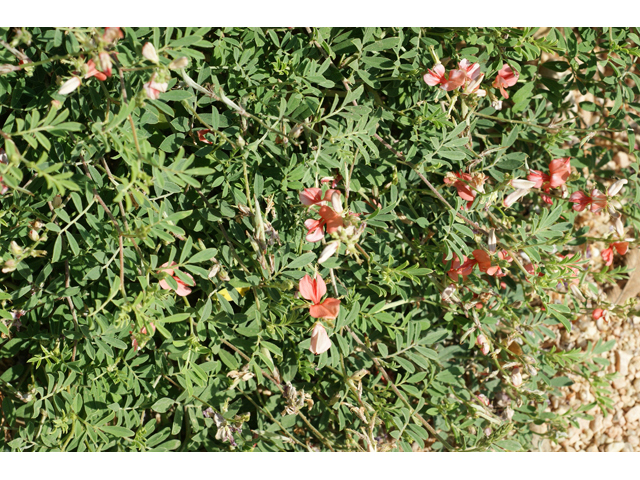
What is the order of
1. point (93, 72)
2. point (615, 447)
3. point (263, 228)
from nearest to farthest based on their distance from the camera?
point (93, 72) → point (263, 228) → point (615, 447)

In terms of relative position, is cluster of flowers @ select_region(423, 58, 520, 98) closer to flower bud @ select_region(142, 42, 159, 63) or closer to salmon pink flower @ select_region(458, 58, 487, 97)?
salmon pink flower @ select_region(458, 58, 487, 97)

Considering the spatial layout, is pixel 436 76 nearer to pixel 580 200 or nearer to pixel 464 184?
pixel 464 184

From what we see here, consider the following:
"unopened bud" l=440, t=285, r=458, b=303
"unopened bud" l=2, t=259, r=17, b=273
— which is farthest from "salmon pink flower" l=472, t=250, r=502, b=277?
"unopened bud" l=2, t=259, r=17, b=273

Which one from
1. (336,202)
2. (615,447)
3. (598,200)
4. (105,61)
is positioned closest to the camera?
(105,61)

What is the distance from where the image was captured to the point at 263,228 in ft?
5.13

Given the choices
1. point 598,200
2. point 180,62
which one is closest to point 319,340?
point 180,62

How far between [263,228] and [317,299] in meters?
0.26

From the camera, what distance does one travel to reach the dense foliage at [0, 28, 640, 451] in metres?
1.54

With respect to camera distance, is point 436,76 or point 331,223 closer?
point 331,223

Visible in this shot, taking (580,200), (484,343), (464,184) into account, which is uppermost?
(464,184)

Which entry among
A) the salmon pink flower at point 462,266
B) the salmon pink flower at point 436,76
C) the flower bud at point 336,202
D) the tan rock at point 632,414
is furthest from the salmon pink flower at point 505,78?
the tan rock at point 632,414

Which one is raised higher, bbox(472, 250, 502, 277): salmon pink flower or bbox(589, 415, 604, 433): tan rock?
bbox(472, 250, 502, 277): salmon pink flower

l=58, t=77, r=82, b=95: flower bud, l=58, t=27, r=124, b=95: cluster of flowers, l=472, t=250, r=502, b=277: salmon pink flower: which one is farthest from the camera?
l=472, t=250, r=502, b=277: salmon pink flower

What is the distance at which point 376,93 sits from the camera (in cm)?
194
